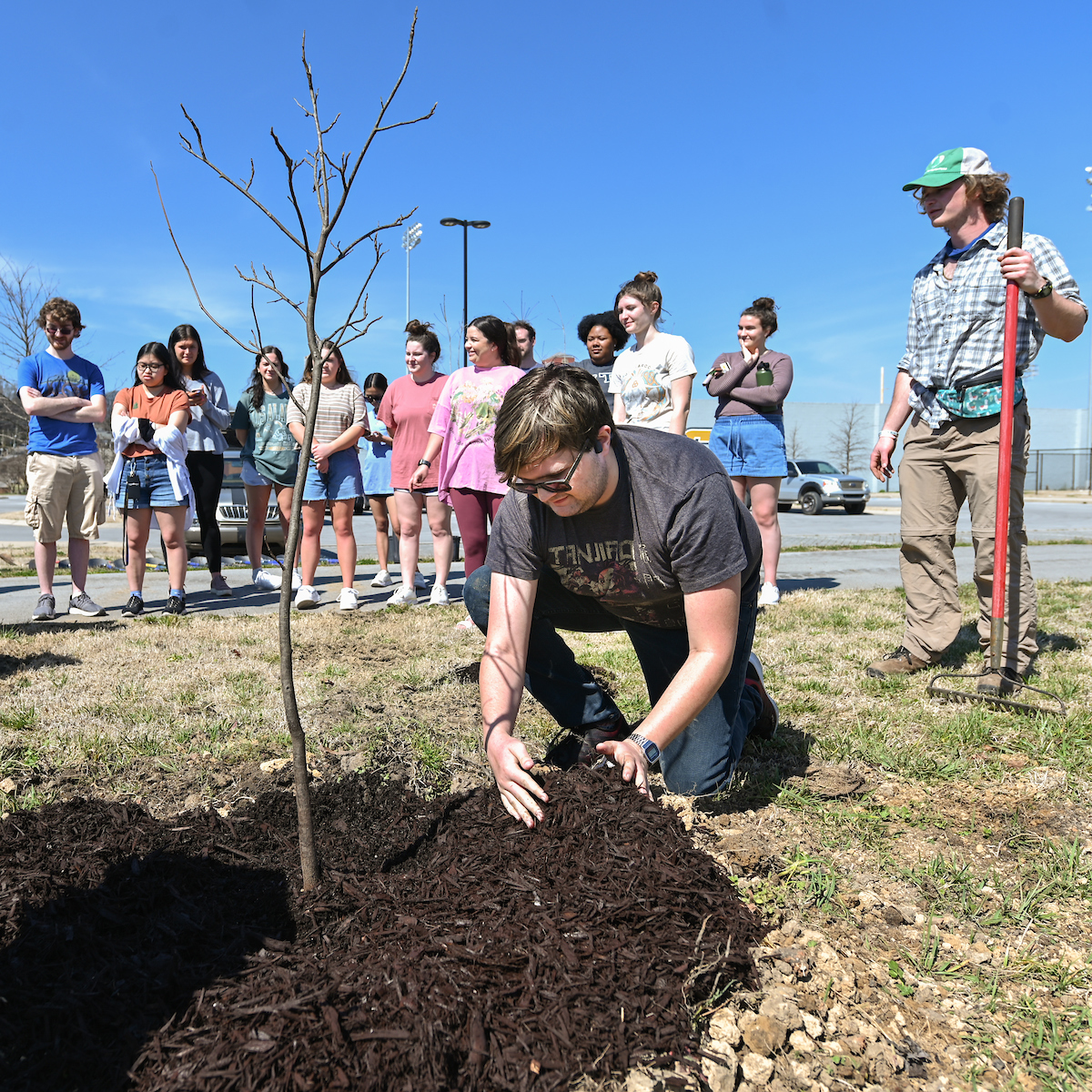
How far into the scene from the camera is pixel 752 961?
184 cm

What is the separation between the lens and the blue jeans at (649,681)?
8.58 feet

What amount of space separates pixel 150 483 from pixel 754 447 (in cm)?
410

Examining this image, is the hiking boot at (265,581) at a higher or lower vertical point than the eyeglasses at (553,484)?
lower

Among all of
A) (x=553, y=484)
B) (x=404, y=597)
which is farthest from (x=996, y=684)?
(x=404, y=597)

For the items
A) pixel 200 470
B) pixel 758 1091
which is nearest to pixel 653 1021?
pixel 758 1091

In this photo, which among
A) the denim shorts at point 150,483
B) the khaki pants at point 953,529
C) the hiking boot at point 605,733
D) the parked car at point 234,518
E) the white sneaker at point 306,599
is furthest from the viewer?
the parked car at point 234,518

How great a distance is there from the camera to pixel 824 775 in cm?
290

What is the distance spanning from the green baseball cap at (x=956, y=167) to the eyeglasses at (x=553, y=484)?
262 cm

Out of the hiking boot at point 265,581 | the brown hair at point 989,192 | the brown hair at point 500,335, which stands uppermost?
the brown hair at point 989,192

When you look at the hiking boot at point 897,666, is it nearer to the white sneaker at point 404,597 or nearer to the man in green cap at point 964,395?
the man in green cap at point 964,395

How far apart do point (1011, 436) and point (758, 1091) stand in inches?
120

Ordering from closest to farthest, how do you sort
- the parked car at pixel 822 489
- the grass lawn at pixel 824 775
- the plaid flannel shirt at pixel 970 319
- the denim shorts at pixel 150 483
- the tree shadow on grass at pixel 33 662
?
the grass lawn at pixel 824 775, the plaid flannel shirt at pixel 970 319, the tree shadow on grass at pixel 33 662, the denim shorts at pixel 150 483, the parked car at pixel 822 489

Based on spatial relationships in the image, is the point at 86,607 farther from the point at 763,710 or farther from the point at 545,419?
the point at 545,419

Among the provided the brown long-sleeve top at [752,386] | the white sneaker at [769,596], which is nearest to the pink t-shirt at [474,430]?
the brown long-sleeve top at [752,386]
